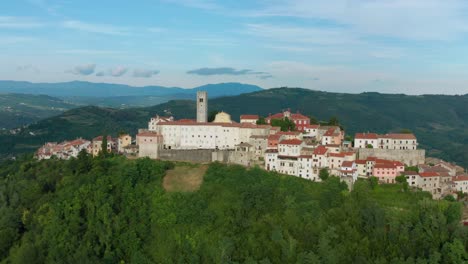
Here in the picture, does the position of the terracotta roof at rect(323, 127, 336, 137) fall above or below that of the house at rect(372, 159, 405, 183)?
above

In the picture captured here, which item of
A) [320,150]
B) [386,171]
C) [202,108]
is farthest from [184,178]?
[386,171]

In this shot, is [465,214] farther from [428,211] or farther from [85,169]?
[85,169]

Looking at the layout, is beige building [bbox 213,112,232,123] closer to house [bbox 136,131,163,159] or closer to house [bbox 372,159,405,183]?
house [bbox 136,131,163,159]

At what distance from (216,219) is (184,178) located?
8.92 m

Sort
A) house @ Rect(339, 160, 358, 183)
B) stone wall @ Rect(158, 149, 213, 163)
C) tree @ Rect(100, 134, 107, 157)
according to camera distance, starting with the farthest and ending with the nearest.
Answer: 1. tree @ Rect(100, 134, 107, 157)
2. stone wall @ Rect(158, 149, 213, 163)
3. house @ Rect(339, 160, 358, 183)

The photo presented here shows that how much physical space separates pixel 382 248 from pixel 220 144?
91.5 ft

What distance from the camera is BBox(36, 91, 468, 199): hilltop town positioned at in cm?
5909

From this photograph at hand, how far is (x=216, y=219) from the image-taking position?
5416 centimetres

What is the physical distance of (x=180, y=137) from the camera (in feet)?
223

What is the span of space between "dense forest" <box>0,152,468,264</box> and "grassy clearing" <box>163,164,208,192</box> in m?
0.74

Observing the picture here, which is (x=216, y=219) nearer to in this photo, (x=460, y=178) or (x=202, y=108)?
(x=202, y=108)

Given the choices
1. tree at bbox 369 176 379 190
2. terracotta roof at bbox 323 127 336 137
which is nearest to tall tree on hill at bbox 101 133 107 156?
terracotta roof at bbox 323 127 336 137

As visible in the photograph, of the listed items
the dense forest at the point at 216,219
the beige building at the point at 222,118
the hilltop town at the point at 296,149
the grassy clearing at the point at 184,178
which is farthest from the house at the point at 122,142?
the beige building at the point at 222,118

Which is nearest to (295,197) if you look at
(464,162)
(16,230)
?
(16,230)
